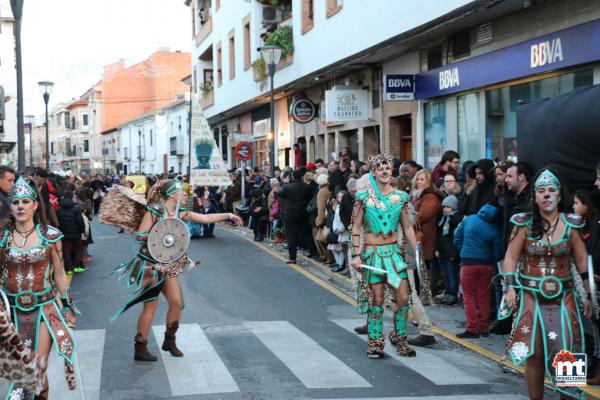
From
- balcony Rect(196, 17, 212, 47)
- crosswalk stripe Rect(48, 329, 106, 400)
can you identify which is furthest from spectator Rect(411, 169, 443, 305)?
balcony Rect(196, 17, 212, 47)

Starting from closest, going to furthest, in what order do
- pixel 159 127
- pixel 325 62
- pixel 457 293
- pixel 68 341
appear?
pixel 68 341, pixel 457 293, pixel 325 62, pixel 159 127

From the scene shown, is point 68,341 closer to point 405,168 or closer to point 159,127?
point 405,168

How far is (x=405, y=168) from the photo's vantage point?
42.6ft

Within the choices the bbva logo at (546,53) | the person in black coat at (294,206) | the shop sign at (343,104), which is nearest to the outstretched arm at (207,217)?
the bbva logo at (546,53)

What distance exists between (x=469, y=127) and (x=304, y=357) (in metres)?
9.77

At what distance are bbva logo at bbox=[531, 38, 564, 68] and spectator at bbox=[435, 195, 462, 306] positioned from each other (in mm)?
3273

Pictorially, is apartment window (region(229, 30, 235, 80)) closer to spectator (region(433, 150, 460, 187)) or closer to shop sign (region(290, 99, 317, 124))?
shop sign (region(290, 99, 317, 124))

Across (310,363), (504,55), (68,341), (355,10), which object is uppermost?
(355,10)

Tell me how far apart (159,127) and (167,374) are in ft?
194

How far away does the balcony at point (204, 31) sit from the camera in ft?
137

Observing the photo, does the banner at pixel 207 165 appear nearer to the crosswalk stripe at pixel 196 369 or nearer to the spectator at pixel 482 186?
the crosswalk stripe at pixel 196 369

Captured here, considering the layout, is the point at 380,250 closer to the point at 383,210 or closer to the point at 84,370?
the point at 383,210

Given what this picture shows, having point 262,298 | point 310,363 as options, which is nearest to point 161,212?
point 310,363

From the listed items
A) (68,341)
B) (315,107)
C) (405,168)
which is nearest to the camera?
(68,341)
